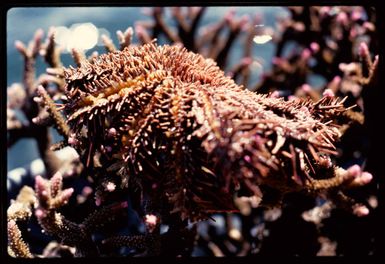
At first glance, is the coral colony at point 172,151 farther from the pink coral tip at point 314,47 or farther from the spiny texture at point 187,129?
the pink coral tip at point 314,47

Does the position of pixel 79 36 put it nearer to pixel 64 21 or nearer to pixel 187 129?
pixel 64 21

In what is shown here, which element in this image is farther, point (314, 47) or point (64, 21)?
point (64, 21)

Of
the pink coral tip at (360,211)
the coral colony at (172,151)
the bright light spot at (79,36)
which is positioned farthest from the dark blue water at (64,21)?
the pink coral tip at (360,211)

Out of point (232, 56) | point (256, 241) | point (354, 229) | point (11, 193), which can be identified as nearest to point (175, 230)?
point (256, 241)

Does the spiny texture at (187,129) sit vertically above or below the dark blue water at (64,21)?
above

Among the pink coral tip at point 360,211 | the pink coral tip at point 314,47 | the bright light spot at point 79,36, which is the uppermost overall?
the bright light spot at point 79,36

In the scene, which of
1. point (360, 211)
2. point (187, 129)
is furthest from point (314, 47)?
point (187, 129)

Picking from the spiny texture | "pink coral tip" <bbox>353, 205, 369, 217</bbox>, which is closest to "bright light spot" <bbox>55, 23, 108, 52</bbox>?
the spiny texture

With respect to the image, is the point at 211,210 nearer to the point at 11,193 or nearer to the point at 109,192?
the point at 109,192
